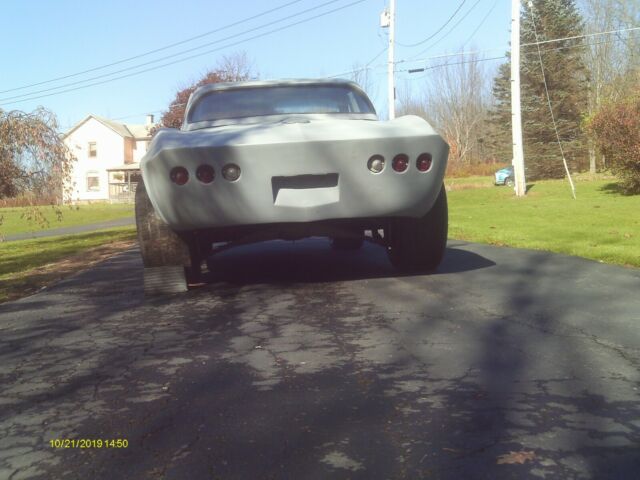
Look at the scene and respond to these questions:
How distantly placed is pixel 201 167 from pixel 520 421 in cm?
279

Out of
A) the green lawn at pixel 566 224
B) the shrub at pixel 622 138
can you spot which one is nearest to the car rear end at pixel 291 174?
the green lawn at pixel 566 224

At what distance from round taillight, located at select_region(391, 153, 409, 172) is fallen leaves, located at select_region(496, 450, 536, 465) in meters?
2.73

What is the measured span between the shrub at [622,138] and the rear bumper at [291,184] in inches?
605

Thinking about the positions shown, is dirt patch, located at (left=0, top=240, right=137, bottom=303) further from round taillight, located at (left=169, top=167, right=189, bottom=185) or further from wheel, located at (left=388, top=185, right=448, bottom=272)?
wheel, located at (left=388, top=185, right=448, bottom=272)

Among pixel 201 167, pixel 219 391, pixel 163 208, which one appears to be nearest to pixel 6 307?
pixel 163 208

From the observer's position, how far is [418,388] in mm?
2812

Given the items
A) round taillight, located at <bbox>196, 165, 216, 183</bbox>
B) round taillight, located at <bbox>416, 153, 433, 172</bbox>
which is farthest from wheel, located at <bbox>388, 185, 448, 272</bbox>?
round taillight, located at <bbox>196, 165, 216, 183</bbox>

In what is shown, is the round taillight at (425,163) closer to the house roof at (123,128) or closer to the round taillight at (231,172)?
the round taillight at (231,172)

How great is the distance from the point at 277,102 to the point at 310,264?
183cm

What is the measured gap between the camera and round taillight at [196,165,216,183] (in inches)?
175

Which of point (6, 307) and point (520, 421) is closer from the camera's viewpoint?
point (520, 421)

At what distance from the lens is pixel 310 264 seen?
7.02 metres

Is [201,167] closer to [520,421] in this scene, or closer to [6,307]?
[6,307]

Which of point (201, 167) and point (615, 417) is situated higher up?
point (201, 167)
